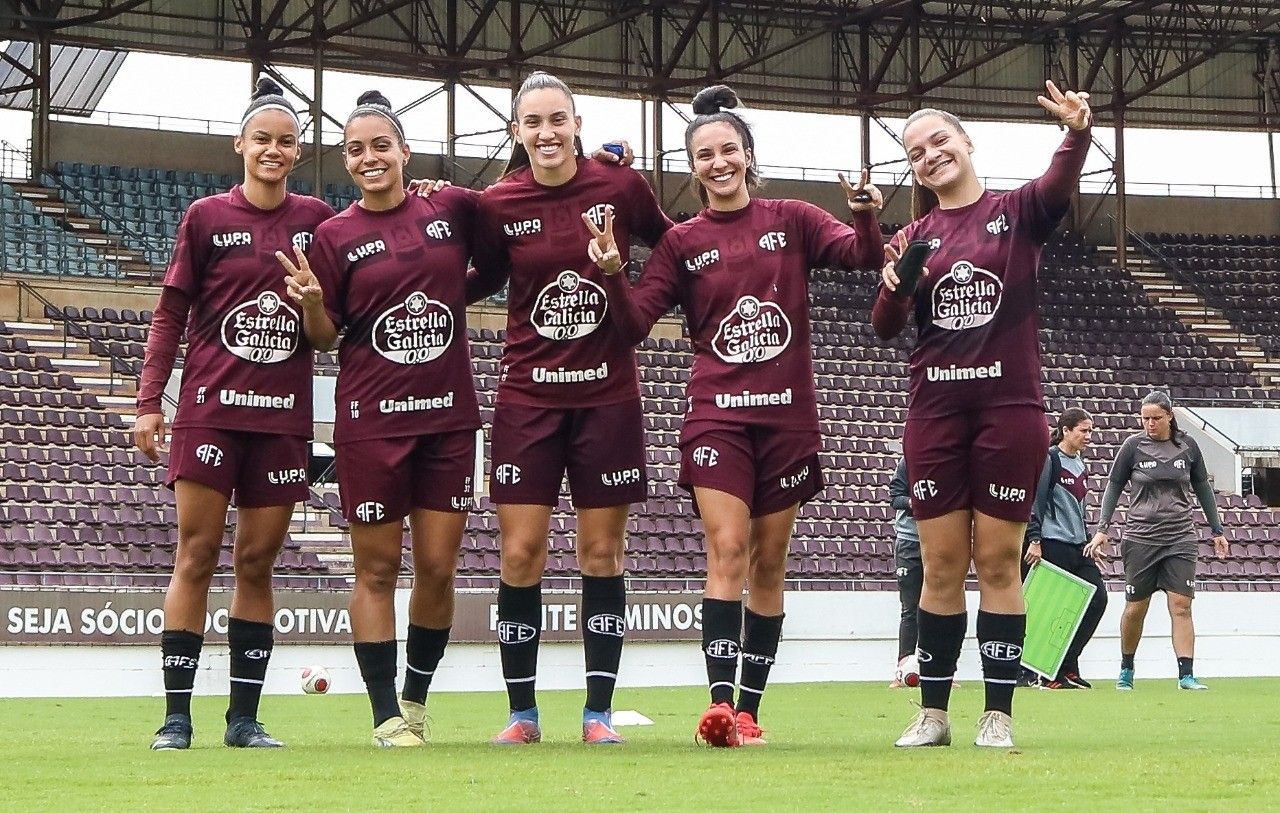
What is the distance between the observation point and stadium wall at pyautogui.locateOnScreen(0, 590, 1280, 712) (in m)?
13.2

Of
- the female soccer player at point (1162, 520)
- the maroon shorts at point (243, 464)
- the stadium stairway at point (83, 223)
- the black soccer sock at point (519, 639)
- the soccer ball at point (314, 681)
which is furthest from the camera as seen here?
the stadium stairway at point (83, 223)

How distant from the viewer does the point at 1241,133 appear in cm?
3619

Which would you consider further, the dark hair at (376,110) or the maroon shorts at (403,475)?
the dark hair at (376,110)

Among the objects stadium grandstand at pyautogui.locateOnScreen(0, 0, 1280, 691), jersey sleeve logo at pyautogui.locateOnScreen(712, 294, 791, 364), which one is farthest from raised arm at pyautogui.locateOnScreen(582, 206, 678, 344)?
stadium grandstand at pyautogui.locateOnScreen(0, 0, 1280, 691)

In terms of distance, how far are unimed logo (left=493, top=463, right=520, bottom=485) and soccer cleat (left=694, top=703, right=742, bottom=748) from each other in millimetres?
1052

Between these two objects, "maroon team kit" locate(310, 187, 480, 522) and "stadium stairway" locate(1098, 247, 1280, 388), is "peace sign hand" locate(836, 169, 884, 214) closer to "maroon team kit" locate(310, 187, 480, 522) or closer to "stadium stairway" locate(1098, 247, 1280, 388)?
"maroon team kit" locate(310, 187, 480, 522)

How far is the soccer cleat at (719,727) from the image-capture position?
5.53m

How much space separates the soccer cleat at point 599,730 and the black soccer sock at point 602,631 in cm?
2

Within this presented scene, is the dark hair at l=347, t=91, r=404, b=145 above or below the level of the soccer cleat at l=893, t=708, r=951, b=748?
above

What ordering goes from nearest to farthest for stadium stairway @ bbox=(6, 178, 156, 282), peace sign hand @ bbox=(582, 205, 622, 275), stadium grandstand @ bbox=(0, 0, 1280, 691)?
peace sign hand @ bbox=(582, 205, 622, 275) → stadium grandstand @ bbox=(0, 0, 1280, 691) → stadium stairway @ bbox=(6, 178, 156, 282)

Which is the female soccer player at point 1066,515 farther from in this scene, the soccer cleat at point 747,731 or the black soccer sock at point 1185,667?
the soccer cleat at point 747,731

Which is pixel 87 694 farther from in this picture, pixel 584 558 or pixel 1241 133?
pixel 1241 133

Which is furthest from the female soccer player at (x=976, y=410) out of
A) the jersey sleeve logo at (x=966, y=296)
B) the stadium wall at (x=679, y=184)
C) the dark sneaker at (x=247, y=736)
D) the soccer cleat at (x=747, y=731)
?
the stadium wall at (x=679, y=184)

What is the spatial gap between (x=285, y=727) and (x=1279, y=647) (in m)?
12.2
